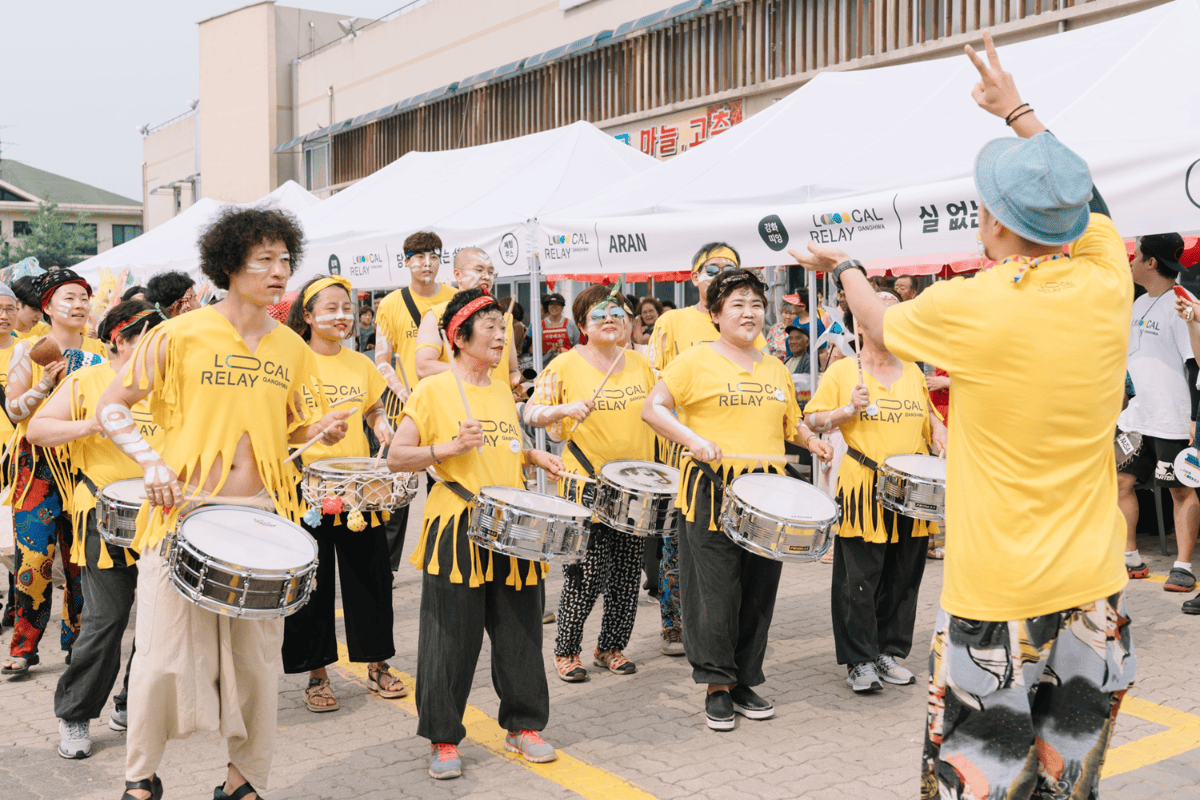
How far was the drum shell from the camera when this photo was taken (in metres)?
4.35

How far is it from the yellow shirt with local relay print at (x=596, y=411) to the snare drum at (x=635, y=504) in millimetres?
440

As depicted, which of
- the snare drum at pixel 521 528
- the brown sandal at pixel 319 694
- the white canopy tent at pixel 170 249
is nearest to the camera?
the snare drum at pixel 521 528

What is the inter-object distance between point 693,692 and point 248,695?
2369 millimetres

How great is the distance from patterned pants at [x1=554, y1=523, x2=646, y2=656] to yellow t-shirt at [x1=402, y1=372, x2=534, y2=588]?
4.14 feet

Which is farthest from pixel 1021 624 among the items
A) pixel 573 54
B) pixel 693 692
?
pixel 573 54

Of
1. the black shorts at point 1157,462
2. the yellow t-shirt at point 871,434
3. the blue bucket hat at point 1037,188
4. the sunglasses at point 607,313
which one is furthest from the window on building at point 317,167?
the blue bucket hat at point 1037,188

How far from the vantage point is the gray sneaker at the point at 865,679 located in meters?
5.24

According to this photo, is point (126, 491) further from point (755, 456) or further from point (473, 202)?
point (473, 202)

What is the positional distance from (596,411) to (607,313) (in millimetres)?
512

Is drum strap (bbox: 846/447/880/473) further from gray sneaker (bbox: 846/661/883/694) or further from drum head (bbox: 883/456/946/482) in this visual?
gray sneaker (bbox: 846/661/883/694)

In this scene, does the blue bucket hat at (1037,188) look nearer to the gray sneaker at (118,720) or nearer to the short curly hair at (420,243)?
the gray sneaker at (118,720)

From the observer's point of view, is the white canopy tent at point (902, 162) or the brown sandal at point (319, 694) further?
the white canopy tent at point (902, 162)

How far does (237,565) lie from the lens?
135 inches

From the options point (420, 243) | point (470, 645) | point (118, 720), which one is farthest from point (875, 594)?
point (118, 720)
